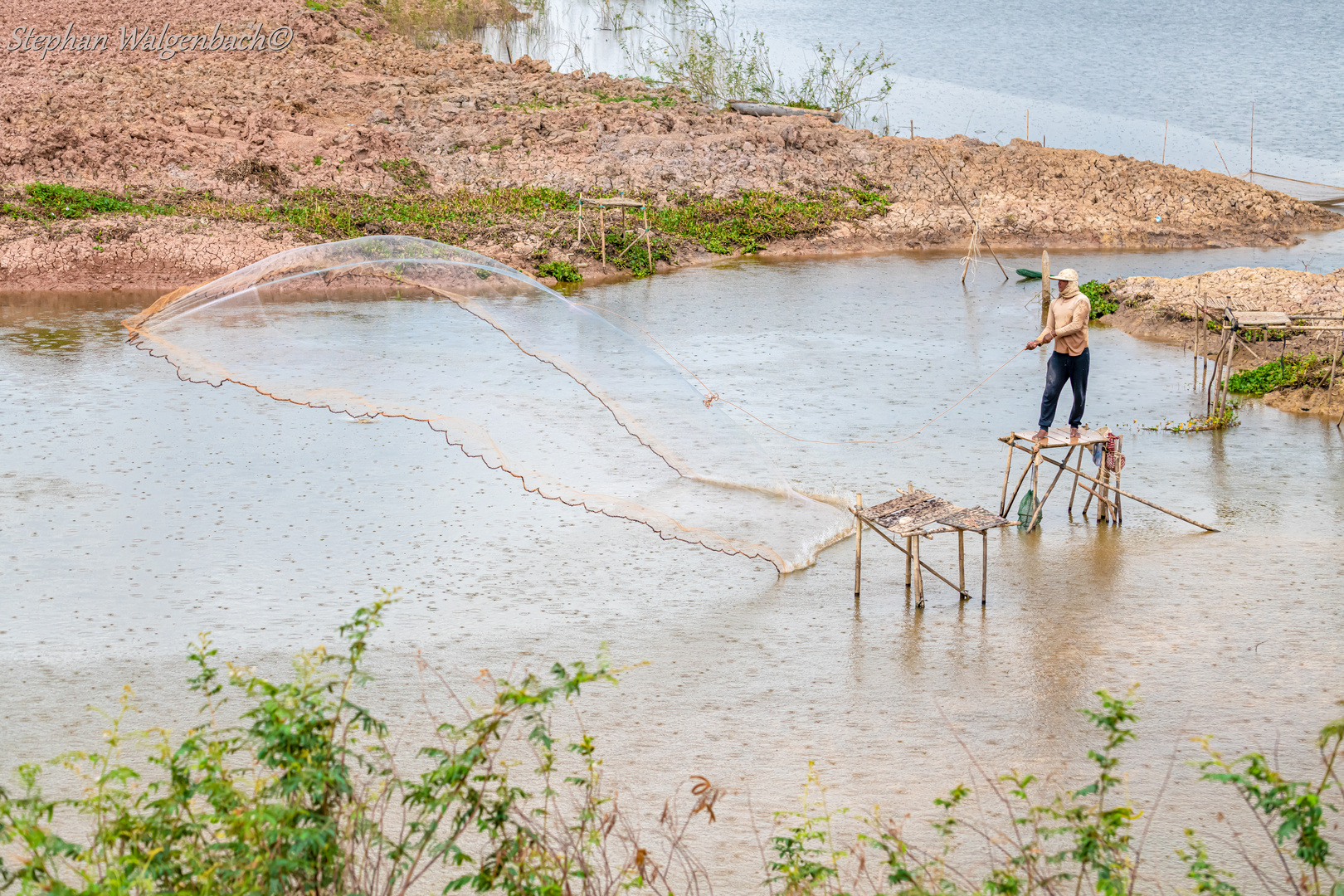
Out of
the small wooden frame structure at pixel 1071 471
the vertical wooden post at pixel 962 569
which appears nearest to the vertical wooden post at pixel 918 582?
the vertical wooden post at pixel 962 569

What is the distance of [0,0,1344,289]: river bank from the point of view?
22.5 metres

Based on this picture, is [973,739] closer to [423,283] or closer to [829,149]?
[423,283]

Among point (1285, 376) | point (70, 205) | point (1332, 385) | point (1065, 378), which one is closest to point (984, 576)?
point (1065, 378)

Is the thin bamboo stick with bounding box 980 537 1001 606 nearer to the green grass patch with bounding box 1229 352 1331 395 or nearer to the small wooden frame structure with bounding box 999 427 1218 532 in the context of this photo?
the small wooden frame structure with bounding box 999 427 1218 532

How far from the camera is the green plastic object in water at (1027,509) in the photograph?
10.4 m

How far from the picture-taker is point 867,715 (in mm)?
7348

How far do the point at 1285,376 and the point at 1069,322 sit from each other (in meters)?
5.84

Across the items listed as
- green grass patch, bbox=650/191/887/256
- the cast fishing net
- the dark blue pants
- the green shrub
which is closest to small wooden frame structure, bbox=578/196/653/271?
the green shrub

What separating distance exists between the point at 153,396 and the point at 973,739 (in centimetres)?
1108

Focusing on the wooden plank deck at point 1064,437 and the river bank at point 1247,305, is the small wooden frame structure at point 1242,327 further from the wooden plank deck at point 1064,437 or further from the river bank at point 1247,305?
the wooden plank deck at point 1064,437

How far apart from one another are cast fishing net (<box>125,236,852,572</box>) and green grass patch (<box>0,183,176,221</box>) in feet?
48.4

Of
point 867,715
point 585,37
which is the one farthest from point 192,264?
point 585,37

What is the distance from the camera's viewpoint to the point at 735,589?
9.34 metres

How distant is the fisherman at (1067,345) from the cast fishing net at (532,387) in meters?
2.65
